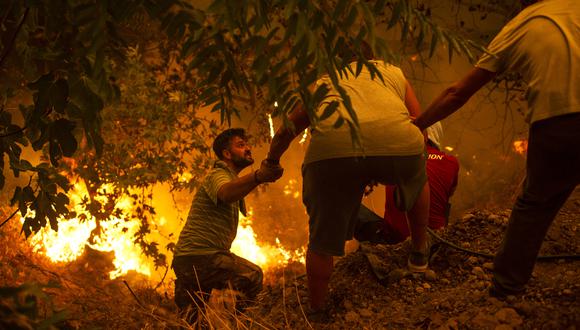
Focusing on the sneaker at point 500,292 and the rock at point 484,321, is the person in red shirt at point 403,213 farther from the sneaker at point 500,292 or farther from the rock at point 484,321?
the rock at point 484,321

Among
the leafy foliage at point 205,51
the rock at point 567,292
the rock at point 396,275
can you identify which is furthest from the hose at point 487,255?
the leafy foliage at point 205,51

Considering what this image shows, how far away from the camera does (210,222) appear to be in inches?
149

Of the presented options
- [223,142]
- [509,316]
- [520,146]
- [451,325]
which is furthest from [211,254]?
[520,146]

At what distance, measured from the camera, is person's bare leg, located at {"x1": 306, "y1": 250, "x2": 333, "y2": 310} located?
293cm

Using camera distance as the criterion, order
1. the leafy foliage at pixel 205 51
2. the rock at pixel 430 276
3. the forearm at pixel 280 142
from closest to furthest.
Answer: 1. the leafy foliage at pixel 205 51
2. the forearm at pixel 280 142
3. the rock at pixel 430 276

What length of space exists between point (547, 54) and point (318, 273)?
1.72m

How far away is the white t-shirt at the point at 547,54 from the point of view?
85.7 inches

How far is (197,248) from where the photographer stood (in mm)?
3729

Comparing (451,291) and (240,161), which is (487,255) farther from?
(240,161)

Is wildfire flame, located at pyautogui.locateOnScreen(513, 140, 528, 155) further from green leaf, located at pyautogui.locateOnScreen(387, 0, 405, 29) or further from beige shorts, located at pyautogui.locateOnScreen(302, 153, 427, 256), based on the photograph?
green leaf, located at pyautogui.locateOnScreen(387, 0, 405, 29)

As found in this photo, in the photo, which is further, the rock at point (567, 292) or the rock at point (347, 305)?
the rock at point (347, 305)

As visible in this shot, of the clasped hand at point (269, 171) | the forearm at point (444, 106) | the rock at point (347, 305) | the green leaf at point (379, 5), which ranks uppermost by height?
the green leaf at point (379, 5)

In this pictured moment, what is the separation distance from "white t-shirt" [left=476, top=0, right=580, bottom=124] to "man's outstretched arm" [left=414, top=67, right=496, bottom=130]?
5.2 inches

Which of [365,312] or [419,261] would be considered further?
[419,261]
